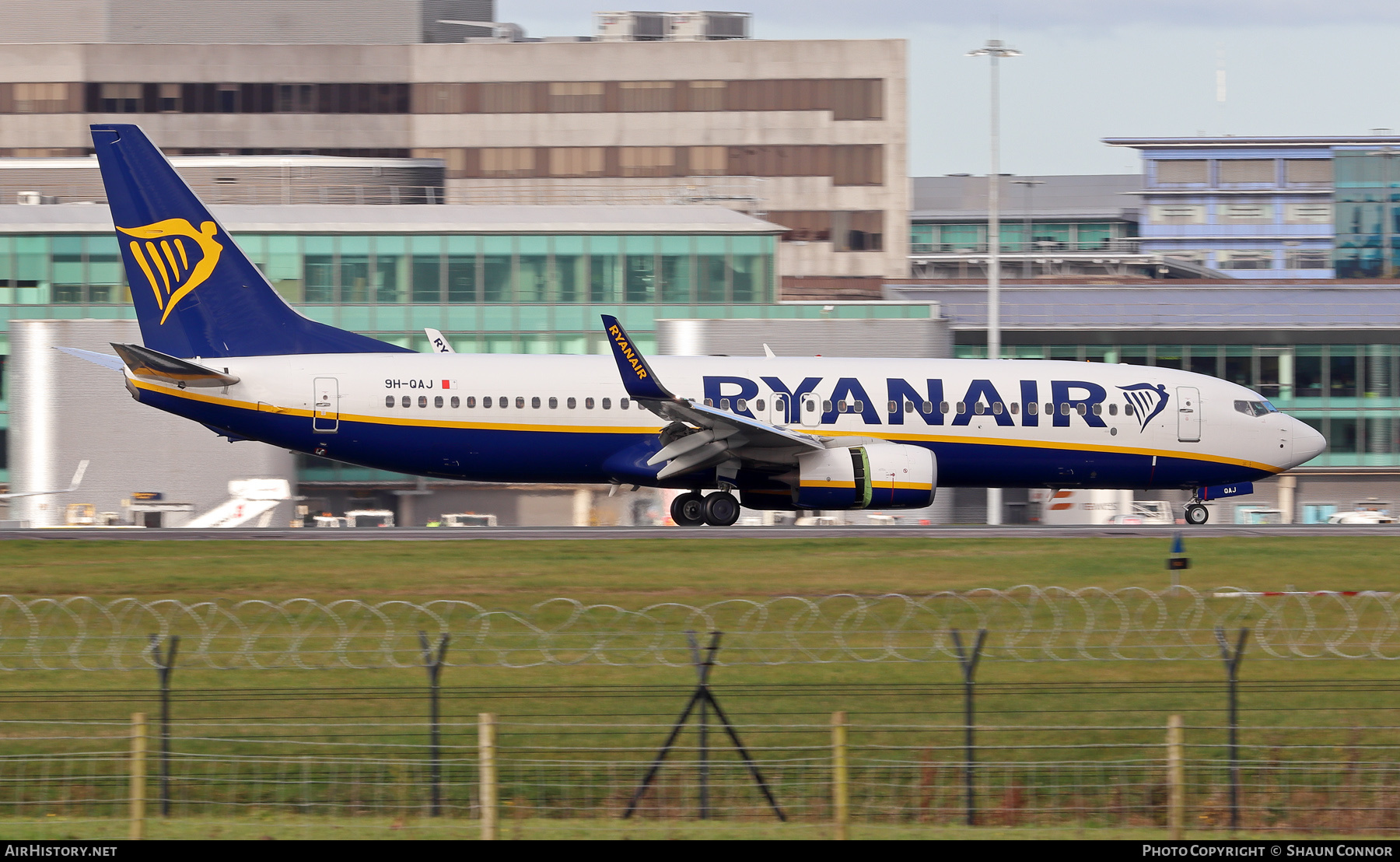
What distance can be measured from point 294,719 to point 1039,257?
84.1 m

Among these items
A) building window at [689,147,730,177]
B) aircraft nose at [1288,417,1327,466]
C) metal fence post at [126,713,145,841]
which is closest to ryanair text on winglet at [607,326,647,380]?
aircraft nose at [1288,417,1327,466]

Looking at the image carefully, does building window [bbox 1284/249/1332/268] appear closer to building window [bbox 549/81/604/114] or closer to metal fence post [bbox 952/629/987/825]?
building window [bbox 549/81/604/114]

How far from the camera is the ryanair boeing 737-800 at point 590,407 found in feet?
105

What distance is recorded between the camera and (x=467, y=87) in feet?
269

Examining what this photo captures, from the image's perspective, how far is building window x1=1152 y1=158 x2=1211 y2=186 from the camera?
152 meters

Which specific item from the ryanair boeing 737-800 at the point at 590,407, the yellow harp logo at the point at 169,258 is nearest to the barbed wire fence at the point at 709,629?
the ryanair boeing 737-800 at the point at 590,407

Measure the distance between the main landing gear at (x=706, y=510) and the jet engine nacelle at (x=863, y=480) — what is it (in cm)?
205

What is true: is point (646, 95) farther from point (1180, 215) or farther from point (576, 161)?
point (1180, 215)

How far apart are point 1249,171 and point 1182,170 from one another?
22.0 ft

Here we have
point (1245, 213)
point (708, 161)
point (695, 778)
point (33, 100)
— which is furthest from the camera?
point (1245, 213)

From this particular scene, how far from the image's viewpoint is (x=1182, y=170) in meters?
152

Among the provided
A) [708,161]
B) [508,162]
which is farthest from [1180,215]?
[508,162]

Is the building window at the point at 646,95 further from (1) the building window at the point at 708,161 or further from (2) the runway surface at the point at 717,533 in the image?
(2) the runway surface at the point at 717,533

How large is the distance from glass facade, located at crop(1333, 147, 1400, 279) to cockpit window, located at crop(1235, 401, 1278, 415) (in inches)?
3527
